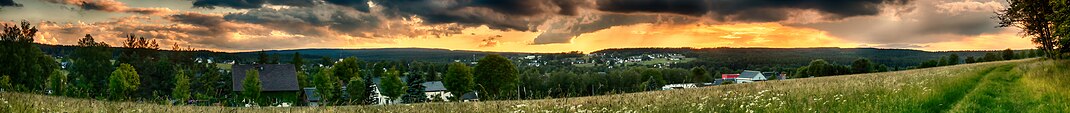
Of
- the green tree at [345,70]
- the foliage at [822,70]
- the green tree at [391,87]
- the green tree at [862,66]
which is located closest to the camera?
the green tree at [391,87]

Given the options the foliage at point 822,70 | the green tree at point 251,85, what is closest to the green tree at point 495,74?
the green tree at point 251,85

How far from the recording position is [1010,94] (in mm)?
16141

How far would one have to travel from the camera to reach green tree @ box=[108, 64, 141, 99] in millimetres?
63344

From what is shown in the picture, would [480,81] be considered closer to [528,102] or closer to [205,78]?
[205,78]

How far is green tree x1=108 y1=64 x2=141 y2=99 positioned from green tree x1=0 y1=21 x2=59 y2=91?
5.91m

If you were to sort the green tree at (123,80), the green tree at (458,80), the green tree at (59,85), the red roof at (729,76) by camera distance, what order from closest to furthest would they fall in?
the green tree at (59,85), the green tree at (123,80), the green tree at (458,80), the red roof at (729,76)

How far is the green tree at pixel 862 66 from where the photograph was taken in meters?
120

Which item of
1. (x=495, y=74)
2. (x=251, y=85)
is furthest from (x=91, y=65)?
(x=495, y=74)

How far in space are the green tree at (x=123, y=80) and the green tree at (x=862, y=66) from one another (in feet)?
320

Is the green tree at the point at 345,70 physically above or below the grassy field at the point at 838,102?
below

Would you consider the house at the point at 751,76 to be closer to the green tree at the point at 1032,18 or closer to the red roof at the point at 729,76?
the red roof at the point at 729,76

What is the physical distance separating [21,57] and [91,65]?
16.5 m

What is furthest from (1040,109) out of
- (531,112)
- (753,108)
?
(531,112)

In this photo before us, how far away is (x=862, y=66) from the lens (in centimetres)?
12262
